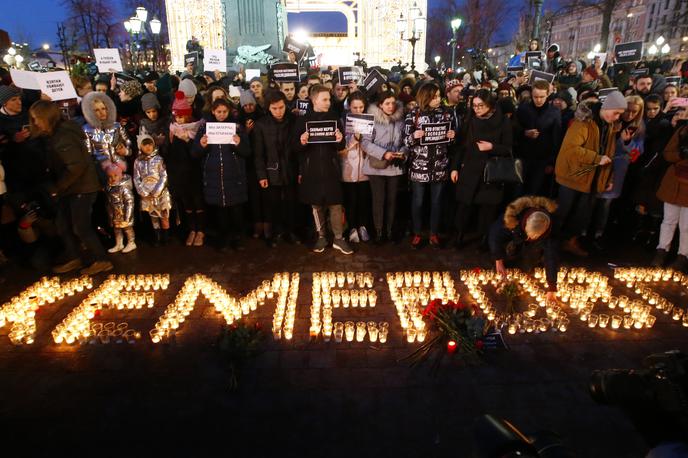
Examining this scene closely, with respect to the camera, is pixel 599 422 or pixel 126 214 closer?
pixel 599 422

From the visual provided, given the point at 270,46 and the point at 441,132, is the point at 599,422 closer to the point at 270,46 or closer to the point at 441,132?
the point at 441,132

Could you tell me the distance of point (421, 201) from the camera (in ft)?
20.9

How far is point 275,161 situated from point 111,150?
215 cm

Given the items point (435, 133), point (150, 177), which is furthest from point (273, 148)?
point (435, 133)

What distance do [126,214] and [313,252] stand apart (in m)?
2.62

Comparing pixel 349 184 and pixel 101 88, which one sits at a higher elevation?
pixel 101 88

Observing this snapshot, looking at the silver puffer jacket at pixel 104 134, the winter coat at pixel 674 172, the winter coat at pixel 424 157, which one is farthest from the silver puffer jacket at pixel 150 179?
the winter coat at pixel 674 172

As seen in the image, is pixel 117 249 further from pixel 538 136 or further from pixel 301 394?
pixel 538 136

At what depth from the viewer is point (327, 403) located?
3352 millimetres

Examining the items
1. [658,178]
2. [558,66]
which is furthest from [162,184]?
[558,66]

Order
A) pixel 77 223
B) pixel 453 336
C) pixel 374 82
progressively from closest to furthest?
pixel 453 336 < pixel 77 223 < pixel 374 82

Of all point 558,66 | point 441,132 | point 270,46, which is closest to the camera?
point 441,132

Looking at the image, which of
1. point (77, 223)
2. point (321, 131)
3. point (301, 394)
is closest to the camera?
point (301, 394)

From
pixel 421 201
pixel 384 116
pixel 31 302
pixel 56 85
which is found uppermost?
pixel 56 85
